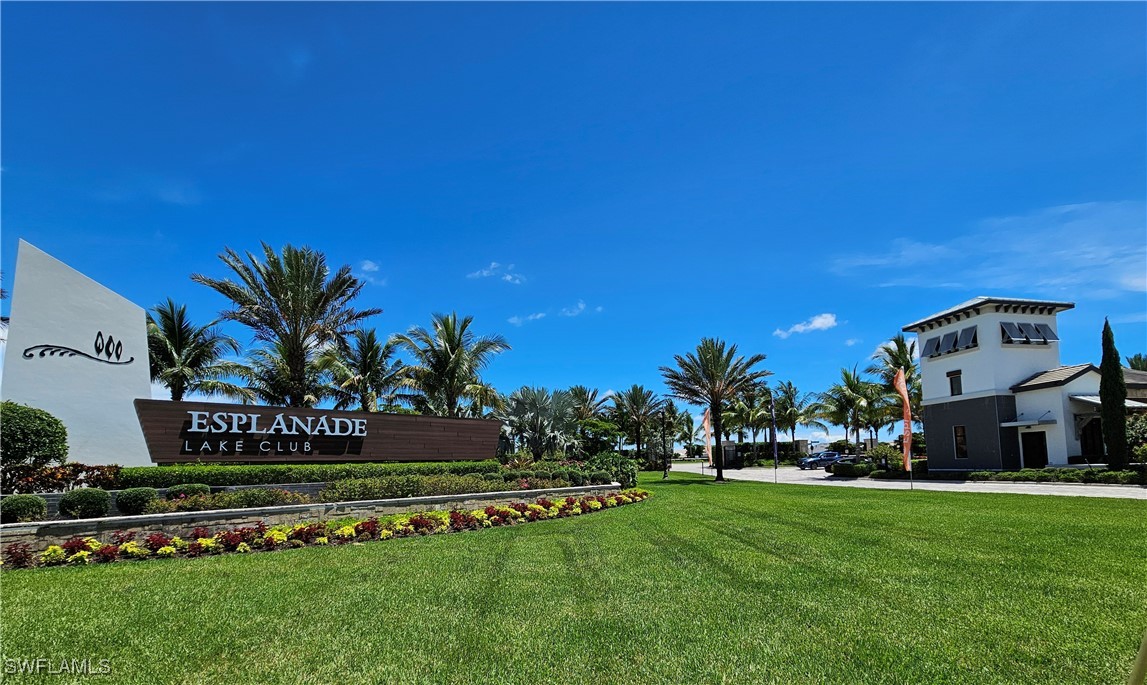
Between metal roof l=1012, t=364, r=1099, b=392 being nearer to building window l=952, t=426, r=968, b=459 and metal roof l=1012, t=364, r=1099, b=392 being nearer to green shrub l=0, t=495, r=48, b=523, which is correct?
building window l=952, t=426, r=968, b=459

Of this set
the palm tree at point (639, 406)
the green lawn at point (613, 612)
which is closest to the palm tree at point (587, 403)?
the palm tree at point (639, 406)

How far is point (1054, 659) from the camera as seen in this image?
4145 mm

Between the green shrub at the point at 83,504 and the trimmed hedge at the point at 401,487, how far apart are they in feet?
11.8

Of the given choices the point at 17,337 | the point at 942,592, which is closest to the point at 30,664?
the point at 942,592

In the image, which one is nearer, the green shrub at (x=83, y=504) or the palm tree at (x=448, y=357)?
the green shrub at (x=83, y=504)

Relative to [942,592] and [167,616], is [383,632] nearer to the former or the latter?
[167,616]

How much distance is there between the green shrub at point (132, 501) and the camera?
8.88 meters

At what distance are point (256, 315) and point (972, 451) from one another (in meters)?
33.3

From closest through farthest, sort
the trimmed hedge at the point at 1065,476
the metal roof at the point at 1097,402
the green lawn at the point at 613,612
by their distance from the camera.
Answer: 1. the green lawn at the point at 613,612
2. the trimmed hedge at the point at 1065,476
3. the metal roof at the point at 1097,402

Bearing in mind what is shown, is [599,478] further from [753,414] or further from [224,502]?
[753,414]

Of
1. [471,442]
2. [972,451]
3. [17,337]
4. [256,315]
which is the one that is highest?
[256,315]

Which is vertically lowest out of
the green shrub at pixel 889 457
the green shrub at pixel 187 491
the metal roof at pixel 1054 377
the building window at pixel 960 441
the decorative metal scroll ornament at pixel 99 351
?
the green shrub at pixel 889 457

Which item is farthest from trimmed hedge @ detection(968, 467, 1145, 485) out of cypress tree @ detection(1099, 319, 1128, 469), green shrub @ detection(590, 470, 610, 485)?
green shrub @ detection(590, 470, 610, 485)

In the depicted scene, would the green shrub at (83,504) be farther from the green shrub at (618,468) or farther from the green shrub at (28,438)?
the green shrub at (618,468)
